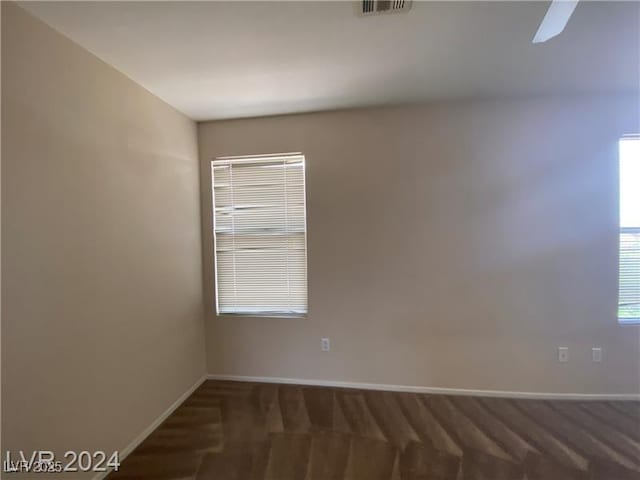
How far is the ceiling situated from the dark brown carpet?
269 cm

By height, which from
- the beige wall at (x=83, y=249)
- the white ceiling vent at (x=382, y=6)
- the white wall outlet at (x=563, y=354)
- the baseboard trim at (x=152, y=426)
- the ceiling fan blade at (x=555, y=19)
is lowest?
the baseboard trim at (x=152, y=426)

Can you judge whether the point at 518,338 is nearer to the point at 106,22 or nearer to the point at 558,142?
the point at 558,142

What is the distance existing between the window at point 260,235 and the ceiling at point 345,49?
64cm

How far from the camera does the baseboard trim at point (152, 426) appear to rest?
1.95 metres

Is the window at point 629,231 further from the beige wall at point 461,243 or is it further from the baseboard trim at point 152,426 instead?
the baseboard trim at point 152,426

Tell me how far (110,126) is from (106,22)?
0.63 metres

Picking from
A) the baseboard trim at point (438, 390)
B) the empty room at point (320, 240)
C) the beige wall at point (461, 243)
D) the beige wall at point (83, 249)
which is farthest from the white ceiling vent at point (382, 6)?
the baseboard trim at point (438, 390)

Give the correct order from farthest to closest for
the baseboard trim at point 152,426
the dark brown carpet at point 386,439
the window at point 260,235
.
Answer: the window at point 260,235
the baseboard trim at point 152,426
the dark brown carpet at point 386,439

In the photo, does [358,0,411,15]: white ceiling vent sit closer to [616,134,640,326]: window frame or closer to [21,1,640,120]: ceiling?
[21,1,640,120]: ceiling

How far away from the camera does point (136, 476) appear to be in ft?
6.00

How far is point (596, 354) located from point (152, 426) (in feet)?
12.6

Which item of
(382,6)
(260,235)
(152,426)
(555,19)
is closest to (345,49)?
(382,6)

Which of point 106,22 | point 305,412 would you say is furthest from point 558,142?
point 106,22

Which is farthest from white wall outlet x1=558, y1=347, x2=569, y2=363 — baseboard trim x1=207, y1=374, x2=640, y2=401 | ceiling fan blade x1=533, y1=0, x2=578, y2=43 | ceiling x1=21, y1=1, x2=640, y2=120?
ceiling fan blade x1=533, y1=0, x2=578, y2=43
